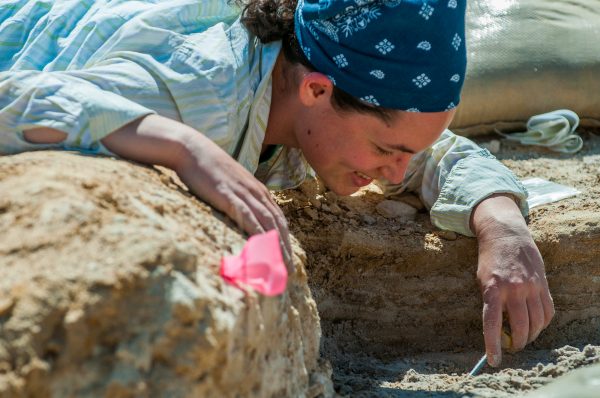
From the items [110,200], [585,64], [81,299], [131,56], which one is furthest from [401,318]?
[585,64]

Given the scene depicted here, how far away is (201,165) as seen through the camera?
64.5 inches

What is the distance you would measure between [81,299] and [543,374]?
132 cm

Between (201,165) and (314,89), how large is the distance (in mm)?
566

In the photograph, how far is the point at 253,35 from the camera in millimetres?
2189

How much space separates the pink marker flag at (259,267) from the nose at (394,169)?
2.47 ft

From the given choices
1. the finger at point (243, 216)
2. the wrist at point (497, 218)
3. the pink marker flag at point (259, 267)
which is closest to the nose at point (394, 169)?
the wrist at point (497, 218)

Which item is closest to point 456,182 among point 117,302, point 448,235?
point 448,235

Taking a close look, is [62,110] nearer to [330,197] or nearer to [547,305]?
[330,197]

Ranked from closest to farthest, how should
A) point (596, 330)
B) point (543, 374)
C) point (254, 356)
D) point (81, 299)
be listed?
point (81, 299) < point (254, 356) < point (543, 374) < point (596, 330)

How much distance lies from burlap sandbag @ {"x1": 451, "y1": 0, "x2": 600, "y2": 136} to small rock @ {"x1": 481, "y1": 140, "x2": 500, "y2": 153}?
88 mm

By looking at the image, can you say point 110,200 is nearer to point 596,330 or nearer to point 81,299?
point 81,299

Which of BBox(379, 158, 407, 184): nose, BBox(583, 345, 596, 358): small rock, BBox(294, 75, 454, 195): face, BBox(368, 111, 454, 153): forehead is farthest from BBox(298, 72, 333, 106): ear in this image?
BBox(583, 345, 596, 358): small rock

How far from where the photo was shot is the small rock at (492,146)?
3.41 meters

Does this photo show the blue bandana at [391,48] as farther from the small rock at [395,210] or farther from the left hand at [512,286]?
the small rock at [395,210]
